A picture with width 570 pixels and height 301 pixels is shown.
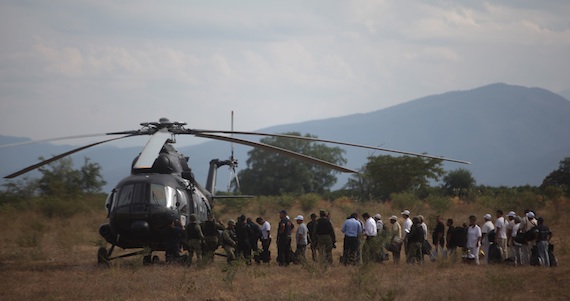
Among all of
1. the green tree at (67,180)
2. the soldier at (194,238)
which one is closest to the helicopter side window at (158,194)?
the soldier at (194,238)

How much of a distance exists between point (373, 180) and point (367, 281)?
4227cm

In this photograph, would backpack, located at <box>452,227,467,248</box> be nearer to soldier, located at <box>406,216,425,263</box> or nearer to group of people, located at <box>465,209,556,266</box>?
group of people, located at <box>465,209,556,266</box>

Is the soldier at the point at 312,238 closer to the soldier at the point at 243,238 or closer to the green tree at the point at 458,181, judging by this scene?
the soldier at the point at 243,238

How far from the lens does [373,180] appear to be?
58750 mm

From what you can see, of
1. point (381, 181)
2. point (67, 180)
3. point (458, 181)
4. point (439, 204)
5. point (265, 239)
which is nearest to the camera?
point (265, 239)

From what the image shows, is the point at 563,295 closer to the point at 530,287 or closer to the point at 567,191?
the point at 530,287

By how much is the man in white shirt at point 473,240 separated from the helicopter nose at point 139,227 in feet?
27.4

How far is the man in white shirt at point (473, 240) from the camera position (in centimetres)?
2152

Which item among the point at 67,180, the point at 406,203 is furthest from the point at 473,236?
the point at 67,180

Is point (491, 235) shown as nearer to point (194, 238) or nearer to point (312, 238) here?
point (312, 238)

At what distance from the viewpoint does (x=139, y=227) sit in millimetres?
20359

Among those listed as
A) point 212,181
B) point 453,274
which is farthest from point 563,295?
point 212,181

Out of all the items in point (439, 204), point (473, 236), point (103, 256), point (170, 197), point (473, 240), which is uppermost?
point (170, 197)

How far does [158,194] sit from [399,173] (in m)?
37.0
